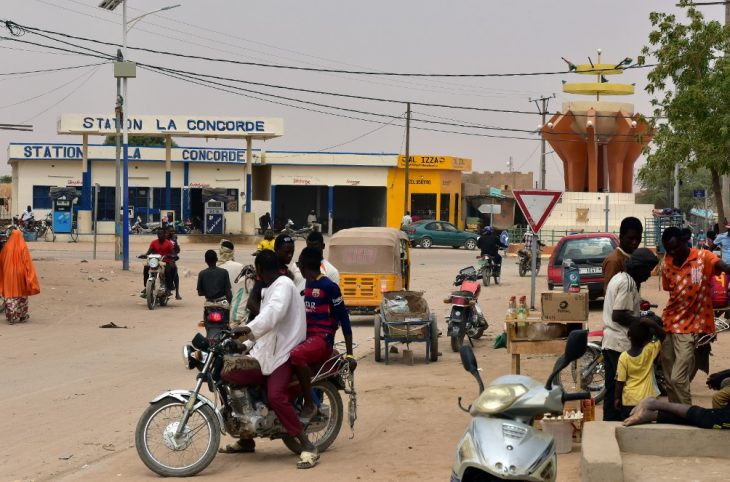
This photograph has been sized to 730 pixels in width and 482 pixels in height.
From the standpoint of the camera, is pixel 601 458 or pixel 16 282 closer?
pixel 601 458

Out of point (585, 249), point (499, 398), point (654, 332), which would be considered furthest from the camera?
point (585, 249)

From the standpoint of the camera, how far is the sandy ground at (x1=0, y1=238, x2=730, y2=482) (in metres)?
9.11

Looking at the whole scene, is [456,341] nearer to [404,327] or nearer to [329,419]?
[404,327]

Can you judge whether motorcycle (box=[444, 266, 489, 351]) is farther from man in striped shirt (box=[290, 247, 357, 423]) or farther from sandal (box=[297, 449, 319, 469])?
sandal (box=[297, 449, 319, 469])

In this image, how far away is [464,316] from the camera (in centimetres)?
1752

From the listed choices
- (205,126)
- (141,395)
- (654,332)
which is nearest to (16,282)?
(141,395)

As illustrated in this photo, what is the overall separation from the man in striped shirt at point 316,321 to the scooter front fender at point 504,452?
12.5 feet

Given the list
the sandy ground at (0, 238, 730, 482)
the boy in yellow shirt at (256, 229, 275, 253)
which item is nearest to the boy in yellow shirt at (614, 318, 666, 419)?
the sandy ground at (0, 238, 730, 482)

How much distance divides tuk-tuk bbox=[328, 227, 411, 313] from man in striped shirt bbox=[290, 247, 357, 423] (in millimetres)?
11337

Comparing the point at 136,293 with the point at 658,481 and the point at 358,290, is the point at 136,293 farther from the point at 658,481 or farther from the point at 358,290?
the point at 658,481

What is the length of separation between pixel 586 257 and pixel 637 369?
15713mm

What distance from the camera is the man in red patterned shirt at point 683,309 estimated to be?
997 centimetres

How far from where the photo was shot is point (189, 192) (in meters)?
65.1

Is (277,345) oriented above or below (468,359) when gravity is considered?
below
